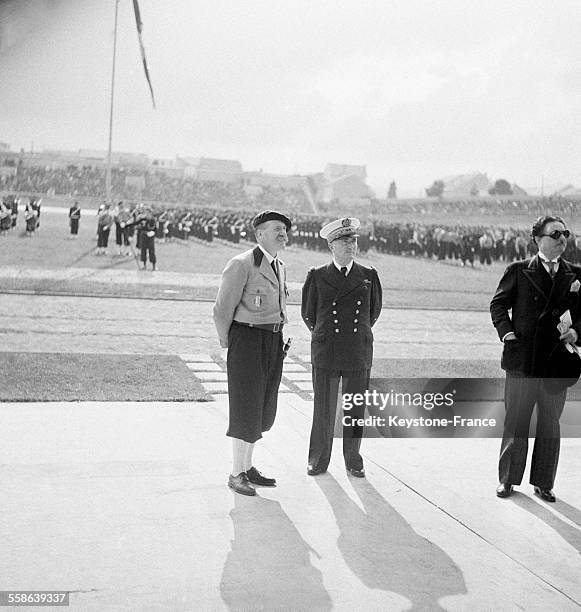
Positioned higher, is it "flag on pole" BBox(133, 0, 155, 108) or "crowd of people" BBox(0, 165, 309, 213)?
"flag on pole" BBox(133, 0, 155, 108)

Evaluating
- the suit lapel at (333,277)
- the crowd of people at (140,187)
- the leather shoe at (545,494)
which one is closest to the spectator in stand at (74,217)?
the crowd of people at (140,187)

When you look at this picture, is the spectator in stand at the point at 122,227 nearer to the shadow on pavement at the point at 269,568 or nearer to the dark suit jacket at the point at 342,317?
the dark suit jacket at the point at 342,317

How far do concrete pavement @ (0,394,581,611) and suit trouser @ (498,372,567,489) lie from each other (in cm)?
14

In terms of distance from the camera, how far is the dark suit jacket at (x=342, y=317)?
15.4 ft

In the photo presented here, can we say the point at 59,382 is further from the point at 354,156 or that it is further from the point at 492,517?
the point at 492,517

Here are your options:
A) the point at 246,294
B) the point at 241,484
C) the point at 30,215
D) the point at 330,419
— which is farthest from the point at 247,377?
the point at 30,215

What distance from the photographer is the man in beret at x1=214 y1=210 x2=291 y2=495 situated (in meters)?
4.27

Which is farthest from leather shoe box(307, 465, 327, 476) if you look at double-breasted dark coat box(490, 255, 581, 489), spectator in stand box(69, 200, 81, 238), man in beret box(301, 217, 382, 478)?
spectator in stand box(69, 200, 81, 238)

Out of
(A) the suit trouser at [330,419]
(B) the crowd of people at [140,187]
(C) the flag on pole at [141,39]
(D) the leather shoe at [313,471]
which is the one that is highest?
(C) the flag on pole at [141,39]

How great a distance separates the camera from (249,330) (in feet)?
14.1

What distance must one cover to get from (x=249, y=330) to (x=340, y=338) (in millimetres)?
660

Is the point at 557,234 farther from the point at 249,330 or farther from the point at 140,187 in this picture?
the point at 140,187

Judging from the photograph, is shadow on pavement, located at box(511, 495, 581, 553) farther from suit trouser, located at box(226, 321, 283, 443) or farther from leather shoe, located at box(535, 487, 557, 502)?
suit trouser, located at box(226, 321, 283, 443)

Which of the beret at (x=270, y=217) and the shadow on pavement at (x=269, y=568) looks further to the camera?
the beret at (x=270, y=217)
